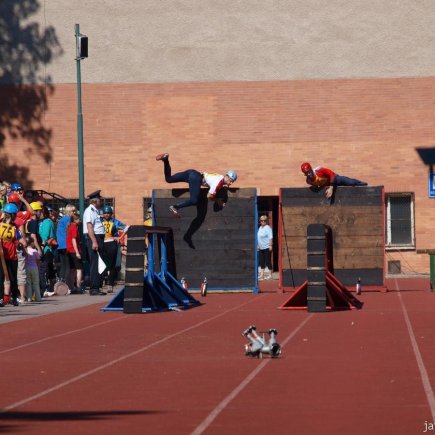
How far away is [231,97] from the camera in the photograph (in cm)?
4331

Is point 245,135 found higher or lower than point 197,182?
higher

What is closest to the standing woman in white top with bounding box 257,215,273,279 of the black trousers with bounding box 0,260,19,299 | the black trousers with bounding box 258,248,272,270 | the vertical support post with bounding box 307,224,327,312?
the black trousers with bounding box 258,248,272,270

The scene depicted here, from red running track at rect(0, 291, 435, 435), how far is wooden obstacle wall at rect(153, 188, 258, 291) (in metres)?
7.43

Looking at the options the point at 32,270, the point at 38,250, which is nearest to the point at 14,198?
the point at 38,250

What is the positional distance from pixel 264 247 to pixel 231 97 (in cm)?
→ 640

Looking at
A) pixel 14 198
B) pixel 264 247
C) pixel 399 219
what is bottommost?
pixel 264 247

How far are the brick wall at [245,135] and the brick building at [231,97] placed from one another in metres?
0.03

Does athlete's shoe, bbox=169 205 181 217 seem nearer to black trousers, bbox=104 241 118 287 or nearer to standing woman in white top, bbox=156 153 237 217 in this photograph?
standing woman in white top, bbox=156 153 237 217

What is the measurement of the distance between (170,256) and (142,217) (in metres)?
16.1

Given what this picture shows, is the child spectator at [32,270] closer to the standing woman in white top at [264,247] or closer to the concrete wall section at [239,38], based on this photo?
the standing woman in white top at [264,247]

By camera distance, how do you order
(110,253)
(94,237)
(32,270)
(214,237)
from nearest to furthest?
(32,270)
(214,237)
(94,237)
(110,253)

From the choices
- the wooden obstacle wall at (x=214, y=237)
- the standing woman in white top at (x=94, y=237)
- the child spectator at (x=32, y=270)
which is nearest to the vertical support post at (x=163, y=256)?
the wooden obstacle wall at (x=214, y=237)

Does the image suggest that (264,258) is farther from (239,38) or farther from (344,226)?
(344,226)

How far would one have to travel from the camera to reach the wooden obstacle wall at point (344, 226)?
27953mm
